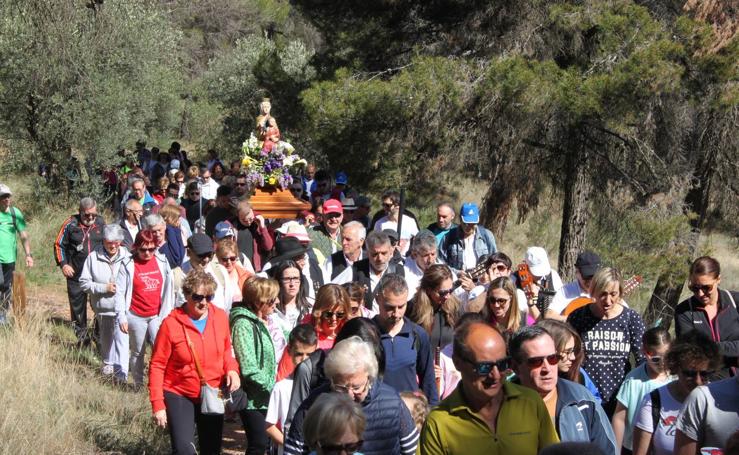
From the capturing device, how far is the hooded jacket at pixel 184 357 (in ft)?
21.0

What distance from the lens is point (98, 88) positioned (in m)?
20.6

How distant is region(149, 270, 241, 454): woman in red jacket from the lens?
6.39 m

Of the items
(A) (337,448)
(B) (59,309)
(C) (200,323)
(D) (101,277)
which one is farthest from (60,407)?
(B) (59,309)

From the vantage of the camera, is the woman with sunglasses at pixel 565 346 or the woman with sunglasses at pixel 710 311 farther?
the woman with sunglasses at pixel 710 311

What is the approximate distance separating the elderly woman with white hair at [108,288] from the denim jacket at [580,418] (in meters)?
6.10

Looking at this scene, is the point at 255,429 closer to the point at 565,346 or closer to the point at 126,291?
the point at 565,346

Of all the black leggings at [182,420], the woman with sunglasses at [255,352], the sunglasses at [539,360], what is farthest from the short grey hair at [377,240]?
the sunglasses at [539,360]

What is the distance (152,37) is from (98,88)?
145 inches

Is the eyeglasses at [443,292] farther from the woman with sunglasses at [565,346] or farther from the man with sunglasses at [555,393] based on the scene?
the man with sunglasses at [555,393]

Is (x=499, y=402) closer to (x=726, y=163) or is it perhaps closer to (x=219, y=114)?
(x=726, y=163)

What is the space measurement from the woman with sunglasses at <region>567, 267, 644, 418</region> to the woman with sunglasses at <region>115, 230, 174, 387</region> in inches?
164

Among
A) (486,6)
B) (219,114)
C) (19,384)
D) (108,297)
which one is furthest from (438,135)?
(219,114)

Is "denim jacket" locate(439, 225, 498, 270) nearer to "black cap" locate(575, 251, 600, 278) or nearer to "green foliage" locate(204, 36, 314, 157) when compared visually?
"black cap" locate(575, 251, 600, 278)

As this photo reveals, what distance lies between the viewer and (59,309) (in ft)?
45.3
